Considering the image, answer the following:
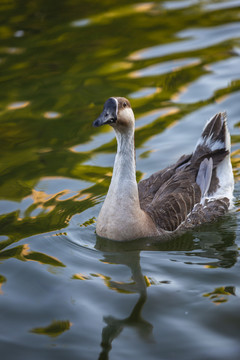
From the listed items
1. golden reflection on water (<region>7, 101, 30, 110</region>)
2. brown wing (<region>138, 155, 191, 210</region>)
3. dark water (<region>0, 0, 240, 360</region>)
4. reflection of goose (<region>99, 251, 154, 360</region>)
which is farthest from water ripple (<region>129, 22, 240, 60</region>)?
reflection of goose (<region>99, 251, 154, 360</region>)

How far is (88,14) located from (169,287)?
38.0ft

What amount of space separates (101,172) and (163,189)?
1811 millimetres

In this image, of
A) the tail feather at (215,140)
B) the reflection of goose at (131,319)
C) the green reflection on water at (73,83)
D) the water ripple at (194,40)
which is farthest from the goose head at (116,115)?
the water ripple at (194,40)

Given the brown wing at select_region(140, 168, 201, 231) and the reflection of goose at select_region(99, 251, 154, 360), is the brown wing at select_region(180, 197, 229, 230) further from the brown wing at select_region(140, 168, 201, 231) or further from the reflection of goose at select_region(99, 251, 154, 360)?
the reflection of goose at select_region(99, 251, 154, 360)

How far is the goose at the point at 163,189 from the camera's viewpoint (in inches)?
297

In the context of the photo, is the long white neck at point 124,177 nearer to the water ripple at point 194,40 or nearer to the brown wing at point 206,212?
the brown wing at point 206,212

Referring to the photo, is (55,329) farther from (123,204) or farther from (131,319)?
(123,204)

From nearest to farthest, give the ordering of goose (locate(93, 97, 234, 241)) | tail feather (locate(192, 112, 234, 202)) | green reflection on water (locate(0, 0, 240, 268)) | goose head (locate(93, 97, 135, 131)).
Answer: goose head (locate(93, 97, 135, 131))
goose (locate(93, 97, 234, 241))
tail feather (locate(192, 112, 234, 202))
green reflection on water (locate(0, 0, 240, 268))

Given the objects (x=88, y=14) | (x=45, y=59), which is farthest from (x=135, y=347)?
(x=88, y=14)

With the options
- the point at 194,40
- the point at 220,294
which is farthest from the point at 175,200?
the point at 194,40

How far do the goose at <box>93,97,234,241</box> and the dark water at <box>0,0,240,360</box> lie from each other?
0.25 meters

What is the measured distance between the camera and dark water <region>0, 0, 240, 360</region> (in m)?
6.16

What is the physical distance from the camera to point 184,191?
28.4 ft

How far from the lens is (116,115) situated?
23.1 ft
